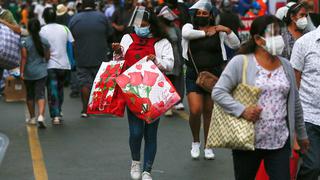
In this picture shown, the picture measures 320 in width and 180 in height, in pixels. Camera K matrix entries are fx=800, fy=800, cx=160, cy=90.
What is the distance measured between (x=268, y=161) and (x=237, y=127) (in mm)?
401

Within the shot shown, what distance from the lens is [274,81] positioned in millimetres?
5449

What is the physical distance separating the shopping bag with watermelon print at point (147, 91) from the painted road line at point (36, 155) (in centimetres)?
140

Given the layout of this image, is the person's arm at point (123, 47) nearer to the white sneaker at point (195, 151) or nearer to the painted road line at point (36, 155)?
the painted road line at point (36, 155)

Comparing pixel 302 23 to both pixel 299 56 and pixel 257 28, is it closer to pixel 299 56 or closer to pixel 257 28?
pixel 299 56

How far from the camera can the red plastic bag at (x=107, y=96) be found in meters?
7.70

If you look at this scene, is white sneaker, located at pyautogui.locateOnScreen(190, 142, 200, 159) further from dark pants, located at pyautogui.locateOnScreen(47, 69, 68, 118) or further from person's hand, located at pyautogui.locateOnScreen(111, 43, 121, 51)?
dark pants, located at pyautogui.locateOnScreen(47, 69, 68, 118)

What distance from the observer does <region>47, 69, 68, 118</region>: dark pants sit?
12.3m

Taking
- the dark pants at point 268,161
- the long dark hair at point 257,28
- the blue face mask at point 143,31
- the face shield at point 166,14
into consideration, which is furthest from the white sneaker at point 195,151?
the long dark hair at point 257,28

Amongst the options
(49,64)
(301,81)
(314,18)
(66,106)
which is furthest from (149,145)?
(66,106)

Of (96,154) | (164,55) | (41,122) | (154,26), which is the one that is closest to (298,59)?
(164,55)

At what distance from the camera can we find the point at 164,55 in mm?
7840

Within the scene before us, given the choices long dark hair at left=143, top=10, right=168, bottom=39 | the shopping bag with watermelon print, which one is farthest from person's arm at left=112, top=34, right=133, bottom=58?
A: the shopping bag with watermelon print

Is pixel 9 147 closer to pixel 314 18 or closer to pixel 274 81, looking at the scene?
pixel 314 18

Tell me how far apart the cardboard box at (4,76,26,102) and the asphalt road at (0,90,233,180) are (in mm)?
2509
